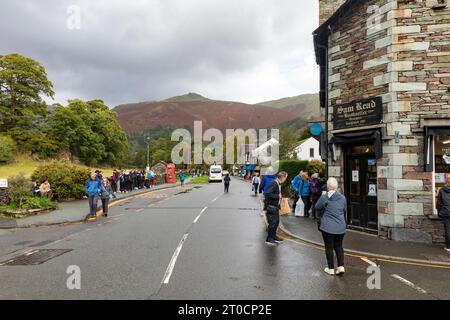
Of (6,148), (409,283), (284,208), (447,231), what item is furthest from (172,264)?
(6,148)

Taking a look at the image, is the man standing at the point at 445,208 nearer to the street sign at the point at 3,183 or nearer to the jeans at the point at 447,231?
the jeans at the point at 447,231

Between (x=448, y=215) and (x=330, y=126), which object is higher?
(x=330, y=126)

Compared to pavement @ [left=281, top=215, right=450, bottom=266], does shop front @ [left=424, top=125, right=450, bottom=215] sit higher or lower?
higher

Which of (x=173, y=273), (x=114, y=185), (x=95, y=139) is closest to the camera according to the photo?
(x=173, y=273)

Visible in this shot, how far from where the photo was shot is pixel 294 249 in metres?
8.52

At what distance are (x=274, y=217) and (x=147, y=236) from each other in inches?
146

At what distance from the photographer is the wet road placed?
531cm

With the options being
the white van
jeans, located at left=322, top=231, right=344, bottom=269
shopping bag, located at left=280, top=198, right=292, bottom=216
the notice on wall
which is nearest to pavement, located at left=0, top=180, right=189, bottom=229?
shopping bag, located at left=280, top=198, right=292, bottom=216

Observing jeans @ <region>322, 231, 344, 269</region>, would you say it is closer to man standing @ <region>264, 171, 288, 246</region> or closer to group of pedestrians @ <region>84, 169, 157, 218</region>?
man standing @ <region>264, 171, 288, 246</region>

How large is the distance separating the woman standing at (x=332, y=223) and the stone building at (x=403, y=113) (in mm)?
4186

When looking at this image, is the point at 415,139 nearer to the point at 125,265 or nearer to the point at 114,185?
the point at 125,265

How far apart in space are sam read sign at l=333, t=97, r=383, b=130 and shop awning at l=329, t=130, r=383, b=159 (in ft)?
0.94

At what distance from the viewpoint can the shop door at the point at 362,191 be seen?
35.0 ft
